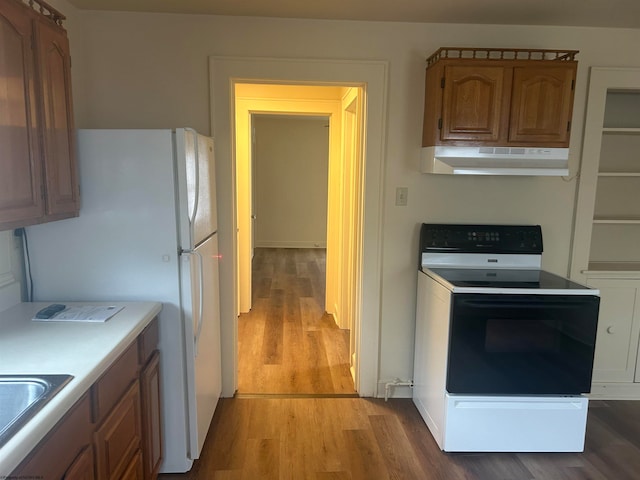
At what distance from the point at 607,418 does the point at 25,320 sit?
3188mm

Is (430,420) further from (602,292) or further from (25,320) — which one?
(25,320)

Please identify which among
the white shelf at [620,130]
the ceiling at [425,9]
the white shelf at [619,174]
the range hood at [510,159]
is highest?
the ceiling at [425,9]

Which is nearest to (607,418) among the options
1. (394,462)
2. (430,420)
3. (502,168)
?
(430,420)

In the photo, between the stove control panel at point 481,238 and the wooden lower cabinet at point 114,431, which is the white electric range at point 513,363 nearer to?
the stove control panel at point 481,238

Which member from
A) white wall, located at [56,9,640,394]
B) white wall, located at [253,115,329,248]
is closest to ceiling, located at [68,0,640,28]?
white wall, located at [56,9,640,394]

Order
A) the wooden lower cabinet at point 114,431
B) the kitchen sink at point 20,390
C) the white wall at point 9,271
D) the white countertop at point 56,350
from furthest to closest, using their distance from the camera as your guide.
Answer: the white wall at point 9,271
the kitchen sink at point 20,390
the wooden lower cabinet at point 114,431
the white countertop at point 56,350

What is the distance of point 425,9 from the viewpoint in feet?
8.09

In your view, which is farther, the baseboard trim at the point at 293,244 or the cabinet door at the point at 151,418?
the baseboard trim at the point at 293,244

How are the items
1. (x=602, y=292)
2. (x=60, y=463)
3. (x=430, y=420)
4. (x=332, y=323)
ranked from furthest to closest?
1. (x=332, y=323)
2. (x=602, y=292)
3. (x=430, y=420)
4. (x=60, y=463)

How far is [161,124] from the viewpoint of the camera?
268cm

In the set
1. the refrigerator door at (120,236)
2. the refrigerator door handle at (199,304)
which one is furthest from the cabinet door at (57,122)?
the refrigerator door handle at (199,304)

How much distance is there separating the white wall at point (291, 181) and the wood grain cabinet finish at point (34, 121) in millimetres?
6129

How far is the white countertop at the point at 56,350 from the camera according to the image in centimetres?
108

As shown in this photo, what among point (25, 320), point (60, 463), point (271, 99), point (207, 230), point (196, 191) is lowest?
point (60, 463)
